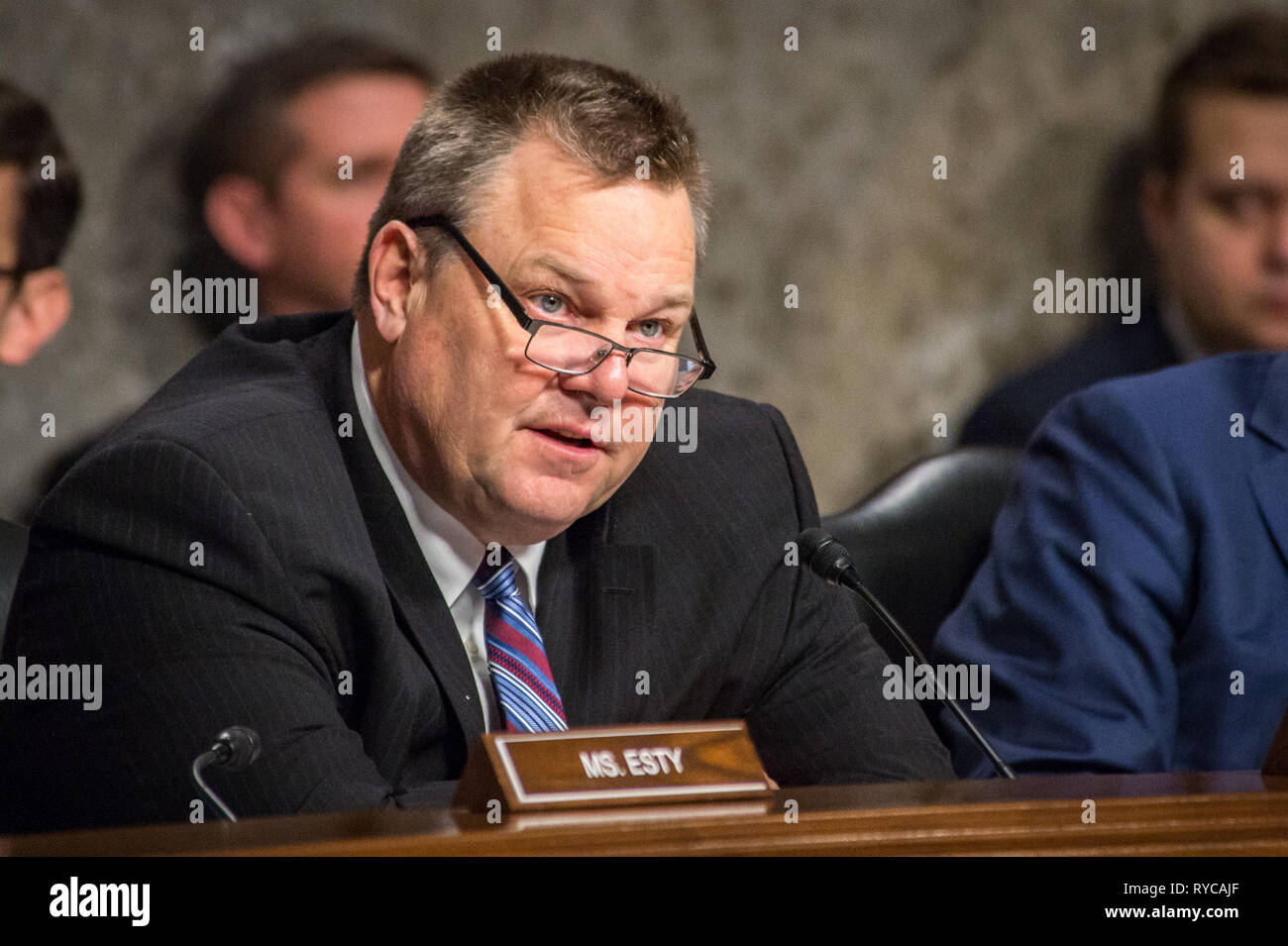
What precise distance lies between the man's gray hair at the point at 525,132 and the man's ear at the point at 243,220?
97 cm

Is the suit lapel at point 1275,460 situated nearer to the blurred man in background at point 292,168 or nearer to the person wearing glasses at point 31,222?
the blurred man in background at point 292,168

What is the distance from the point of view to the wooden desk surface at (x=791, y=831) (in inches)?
33.6

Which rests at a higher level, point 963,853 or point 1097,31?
point 1097,31

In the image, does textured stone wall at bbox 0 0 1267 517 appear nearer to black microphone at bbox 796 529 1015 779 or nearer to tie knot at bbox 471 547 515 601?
tie knot at bbox 471 547 515 601

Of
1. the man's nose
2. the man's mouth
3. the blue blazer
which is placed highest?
the man's nose

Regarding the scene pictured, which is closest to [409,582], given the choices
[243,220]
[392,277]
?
[392,277]

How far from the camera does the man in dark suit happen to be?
3.03 meters

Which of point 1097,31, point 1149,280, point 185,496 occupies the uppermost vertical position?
point 1097,31

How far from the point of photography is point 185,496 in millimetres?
1362

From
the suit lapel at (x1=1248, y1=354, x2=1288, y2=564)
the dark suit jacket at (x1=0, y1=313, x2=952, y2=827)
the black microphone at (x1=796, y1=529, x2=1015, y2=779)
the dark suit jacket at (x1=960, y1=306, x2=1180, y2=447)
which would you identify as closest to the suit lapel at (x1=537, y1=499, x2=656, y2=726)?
the dark suit jacket at (x1=0, y1=313, x2=952, y2=827)

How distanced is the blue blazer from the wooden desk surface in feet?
2.38

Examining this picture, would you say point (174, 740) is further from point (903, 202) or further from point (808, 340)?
point (903, 202)
